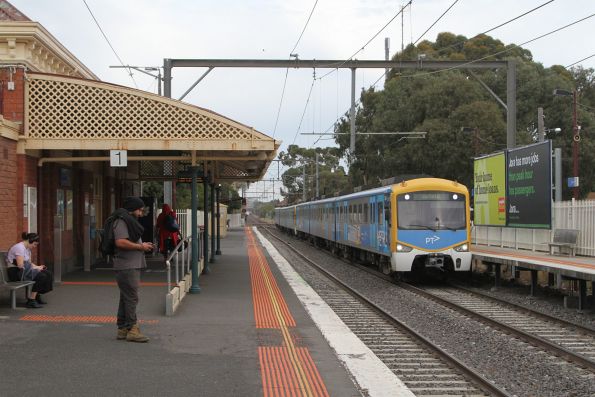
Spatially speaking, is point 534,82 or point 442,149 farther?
point 534,82

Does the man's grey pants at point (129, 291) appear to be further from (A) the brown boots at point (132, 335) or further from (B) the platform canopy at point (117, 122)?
(B) the platform canopy at point (117, 122)

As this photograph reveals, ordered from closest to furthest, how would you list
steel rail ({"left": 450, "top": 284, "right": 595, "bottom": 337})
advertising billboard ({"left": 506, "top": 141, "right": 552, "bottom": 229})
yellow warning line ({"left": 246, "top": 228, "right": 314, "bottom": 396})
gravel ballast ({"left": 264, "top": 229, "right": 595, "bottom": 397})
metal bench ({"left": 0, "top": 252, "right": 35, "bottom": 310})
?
yellow warning line ({"left": 246, "top": 228, "right": 314, "bottom": 396}), gravel ballast ({"left": 264, "top": 229, "right": 595, "bottom": 397}), metal bench ({"left": 0, "top": 252, "right": 35, "bottom": 310}), steel rail ({"left": 450, "top": 284, "right": 595, "bottom": 337}), advertising billboard ({"left": 506, "top": 141, "right": 552, "bottom": 229})

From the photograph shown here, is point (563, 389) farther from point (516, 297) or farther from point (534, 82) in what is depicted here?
point (534, 82)

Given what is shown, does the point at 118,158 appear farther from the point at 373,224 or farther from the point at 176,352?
the point at 373,224

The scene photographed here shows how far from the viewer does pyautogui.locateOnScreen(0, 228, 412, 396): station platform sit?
6.10m

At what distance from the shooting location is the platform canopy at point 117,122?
1281cm

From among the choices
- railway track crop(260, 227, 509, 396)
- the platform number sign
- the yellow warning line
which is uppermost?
the platform number sign

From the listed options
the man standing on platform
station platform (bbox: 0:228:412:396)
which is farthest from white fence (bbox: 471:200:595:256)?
the man standing on platform

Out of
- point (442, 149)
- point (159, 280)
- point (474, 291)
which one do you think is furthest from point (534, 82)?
point (159, 280)

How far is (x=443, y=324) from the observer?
1086cm

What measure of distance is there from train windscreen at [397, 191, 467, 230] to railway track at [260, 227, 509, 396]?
3.94 m

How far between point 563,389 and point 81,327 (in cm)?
579

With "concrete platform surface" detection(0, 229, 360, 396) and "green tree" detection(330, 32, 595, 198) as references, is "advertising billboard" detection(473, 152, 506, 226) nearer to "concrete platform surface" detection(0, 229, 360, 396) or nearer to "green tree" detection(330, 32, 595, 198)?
"green tree" detection(330, 32, 595, 198)

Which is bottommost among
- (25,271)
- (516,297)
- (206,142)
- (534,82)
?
(516,297)
